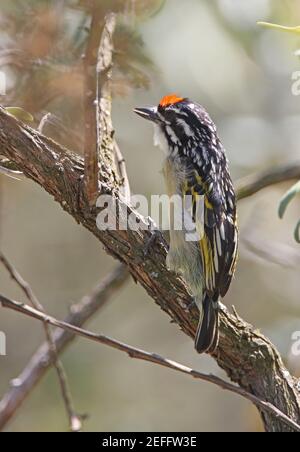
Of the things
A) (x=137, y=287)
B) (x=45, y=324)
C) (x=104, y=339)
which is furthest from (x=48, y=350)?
(x=137, y=287)

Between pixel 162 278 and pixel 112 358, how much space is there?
4.15 m

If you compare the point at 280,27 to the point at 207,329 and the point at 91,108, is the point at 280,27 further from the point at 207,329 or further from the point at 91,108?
the point at 207,329

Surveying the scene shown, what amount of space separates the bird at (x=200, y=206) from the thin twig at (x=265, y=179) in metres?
0.54

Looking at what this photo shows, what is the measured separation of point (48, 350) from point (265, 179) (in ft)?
5.31

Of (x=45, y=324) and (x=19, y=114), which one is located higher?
(x=19, y=114)

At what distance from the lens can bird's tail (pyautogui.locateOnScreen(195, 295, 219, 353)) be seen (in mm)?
3439

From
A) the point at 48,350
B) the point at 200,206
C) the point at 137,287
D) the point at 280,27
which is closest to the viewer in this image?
the point at 280,27

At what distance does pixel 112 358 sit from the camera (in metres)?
7.52

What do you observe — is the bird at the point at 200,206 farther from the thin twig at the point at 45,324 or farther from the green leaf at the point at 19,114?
the green leaf at the point at 19,114

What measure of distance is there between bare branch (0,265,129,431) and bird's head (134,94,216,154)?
2.67 ft

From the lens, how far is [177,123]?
4219mm
